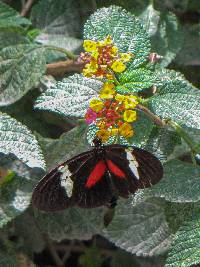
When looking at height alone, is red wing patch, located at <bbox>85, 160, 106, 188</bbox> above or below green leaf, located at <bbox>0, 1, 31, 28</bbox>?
below

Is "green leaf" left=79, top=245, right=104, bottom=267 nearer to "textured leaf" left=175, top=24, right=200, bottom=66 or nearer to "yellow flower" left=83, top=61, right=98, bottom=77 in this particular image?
"textured leaf" left=175, top=24, right=200, bottom=66

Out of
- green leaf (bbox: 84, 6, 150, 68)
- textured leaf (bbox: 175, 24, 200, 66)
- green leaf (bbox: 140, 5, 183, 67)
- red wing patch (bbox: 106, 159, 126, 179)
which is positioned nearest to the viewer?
red wing patch (bbox: 106, 159, 126, 179)

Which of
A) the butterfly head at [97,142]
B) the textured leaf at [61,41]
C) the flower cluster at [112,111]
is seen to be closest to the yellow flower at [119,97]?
the flower cluster at [112,111]

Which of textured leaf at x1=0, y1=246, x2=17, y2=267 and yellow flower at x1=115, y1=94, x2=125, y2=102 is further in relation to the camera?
textured leaf at x1=0, y1=246, x2=17, y2=267

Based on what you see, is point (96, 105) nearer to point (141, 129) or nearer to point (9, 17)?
point (141, 129)

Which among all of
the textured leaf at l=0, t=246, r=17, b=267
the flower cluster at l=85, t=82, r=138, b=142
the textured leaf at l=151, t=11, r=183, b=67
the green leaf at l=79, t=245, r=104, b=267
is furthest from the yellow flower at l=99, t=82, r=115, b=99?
the green leaf at l=79, t=245, r=104, b=267

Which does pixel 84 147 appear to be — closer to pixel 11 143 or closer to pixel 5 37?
pixel 11 143

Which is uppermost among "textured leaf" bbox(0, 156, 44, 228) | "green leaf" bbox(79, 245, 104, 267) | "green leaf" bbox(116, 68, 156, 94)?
"green leaf" bbox(116, 68, 156, 94)
